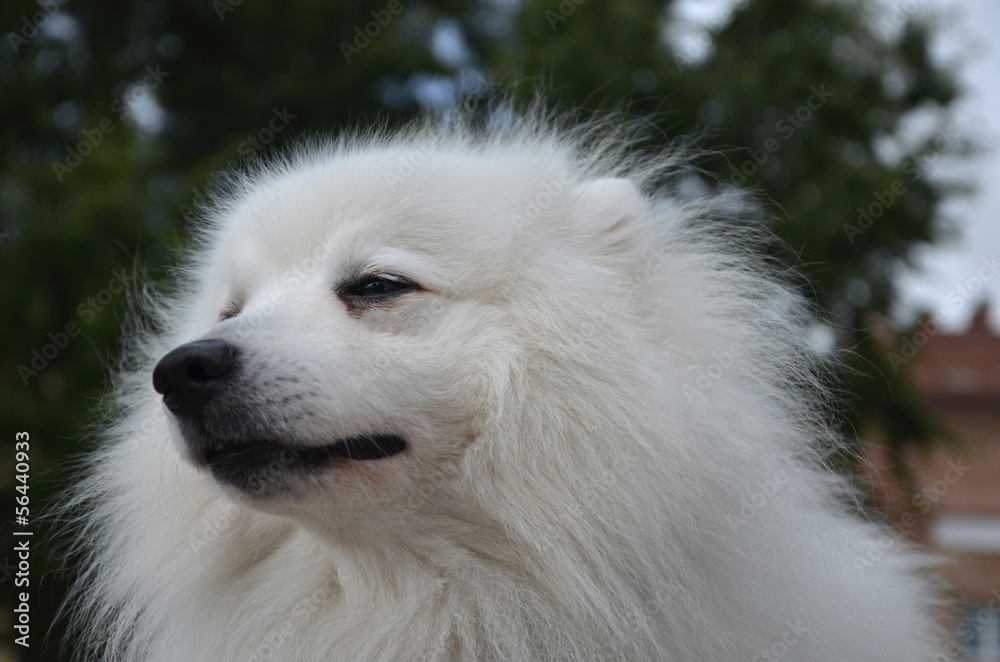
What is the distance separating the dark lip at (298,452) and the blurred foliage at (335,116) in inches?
101

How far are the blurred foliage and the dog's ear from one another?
112 inches

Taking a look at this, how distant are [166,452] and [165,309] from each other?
4.23 ft

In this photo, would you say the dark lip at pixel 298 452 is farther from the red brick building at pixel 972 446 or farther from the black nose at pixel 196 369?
the red brick building at pixel 972 446

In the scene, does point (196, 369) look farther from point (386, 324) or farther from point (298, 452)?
point (386, 324)

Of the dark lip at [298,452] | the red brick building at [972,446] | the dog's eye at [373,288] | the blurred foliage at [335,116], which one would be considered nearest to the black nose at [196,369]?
the dark lip at [298,452]

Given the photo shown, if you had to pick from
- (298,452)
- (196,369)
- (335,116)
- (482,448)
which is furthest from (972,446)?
(196,369)

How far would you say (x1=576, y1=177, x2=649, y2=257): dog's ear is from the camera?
2.96 meters

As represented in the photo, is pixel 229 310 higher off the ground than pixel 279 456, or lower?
higher

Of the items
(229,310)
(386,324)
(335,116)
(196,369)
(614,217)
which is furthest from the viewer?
(335,116)

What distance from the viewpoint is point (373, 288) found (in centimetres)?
273

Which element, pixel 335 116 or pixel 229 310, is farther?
pixel 335 116

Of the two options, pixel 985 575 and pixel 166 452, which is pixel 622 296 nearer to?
pixel 166 452

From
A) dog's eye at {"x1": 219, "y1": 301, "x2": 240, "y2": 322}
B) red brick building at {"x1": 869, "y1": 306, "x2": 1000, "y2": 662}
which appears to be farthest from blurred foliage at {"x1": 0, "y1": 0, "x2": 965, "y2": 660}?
red brick building at {"x1": 869, "y1": 306, "x2": 1000, "y2": 662}

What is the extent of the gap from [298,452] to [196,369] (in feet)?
1.28
